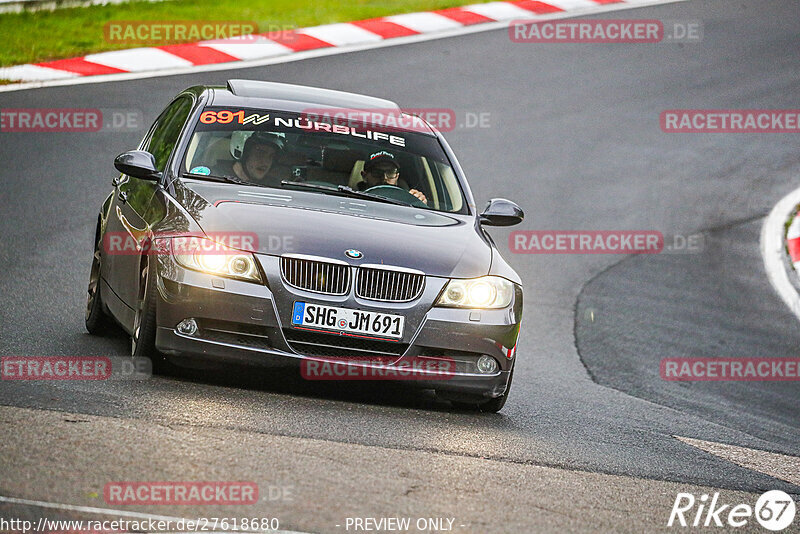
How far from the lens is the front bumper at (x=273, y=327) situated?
7098 millimetres

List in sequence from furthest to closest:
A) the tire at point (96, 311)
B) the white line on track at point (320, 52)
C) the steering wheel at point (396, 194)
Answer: the white line on track at point (320, 52), the tire at point (96, 311), the steering wheel at point (396, 194)

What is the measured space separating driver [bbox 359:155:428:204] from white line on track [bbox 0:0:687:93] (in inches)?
339

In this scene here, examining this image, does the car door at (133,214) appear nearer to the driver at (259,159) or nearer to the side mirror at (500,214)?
the driver at (259,159)

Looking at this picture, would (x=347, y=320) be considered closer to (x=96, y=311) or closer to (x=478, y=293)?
(x=478, y=293)

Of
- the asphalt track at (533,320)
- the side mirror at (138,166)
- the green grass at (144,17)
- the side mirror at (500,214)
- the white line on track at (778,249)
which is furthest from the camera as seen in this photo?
the green grass at (144,17)

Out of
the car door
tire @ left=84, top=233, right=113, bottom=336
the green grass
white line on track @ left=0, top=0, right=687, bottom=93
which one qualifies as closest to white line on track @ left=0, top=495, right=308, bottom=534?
the car door

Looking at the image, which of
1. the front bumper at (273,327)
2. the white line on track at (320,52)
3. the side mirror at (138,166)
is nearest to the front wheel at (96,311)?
the side mirror at (138,166)

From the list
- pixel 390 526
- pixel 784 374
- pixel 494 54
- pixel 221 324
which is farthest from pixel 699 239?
pixel 390 526

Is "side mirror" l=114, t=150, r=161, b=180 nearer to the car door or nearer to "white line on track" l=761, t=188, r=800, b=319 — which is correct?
the car door

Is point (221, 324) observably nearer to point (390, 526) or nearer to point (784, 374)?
point (390, 526)

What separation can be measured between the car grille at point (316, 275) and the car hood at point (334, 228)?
0.05 metres

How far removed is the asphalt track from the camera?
225 inches

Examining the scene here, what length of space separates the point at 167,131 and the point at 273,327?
2.47 meters

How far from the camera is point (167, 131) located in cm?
908
